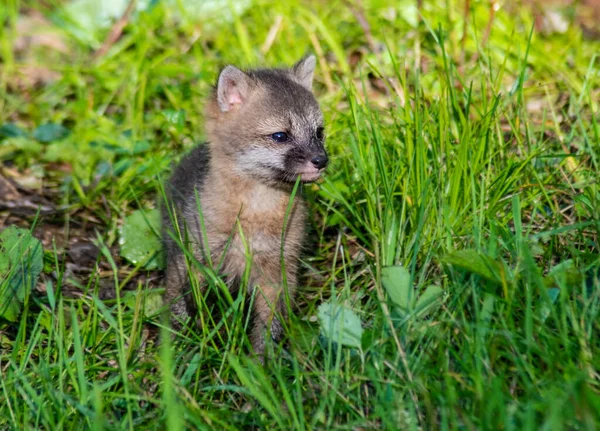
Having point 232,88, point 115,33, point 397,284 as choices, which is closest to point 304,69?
point 232,88

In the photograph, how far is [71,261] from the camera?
4.82 meters

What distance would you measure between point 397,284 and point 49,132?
11.7ft

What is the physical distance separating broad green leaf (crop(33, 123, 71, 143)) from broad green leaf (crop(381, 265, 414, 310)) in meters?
3.45

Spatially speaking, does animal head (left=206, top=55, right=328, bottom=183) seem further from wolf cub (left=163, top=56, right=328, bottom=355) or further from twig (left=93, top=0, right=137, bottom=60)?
twig (left=93, top=0, right=137, bottom=60)

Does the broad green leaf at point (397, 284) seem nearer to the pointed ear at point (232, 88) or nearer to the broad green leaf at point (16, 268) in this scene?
the pointed ear at point (232, 88)

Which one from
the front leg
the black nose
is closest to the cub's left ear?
the black nose

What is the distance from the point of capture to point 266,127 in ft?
13.3

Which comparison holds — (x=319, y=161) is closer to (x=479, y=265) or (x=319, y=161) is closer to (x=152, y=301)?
(x=479, y=265)

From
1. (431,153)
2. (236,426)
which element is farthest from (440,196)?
(236,426)

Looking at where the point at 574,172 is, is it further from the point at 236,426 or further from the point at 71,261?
the point at 71,261

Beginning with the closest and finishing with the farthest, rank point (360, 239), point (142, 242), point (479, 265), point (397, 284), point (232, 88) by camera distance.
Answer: point (479, 265) → point (397, 284) → point (232, 88) → point (360, 239) → point (142, 242)

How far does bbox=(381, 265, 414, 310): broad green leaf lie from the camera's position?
3.34m

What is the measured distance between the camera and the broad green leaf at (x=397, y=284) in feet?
11.0

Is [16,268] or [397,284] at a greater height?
[397,284]
